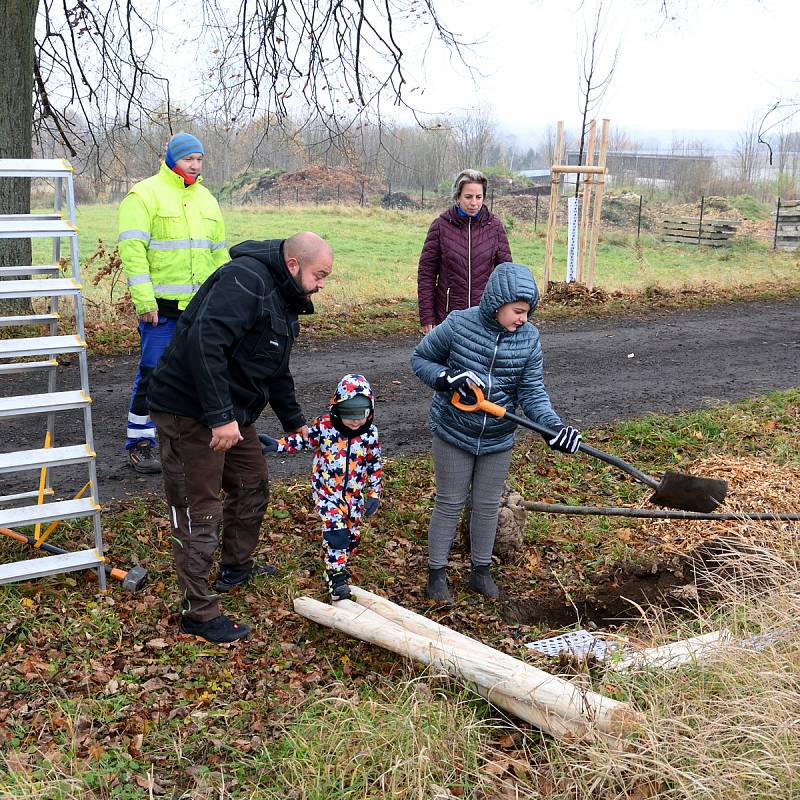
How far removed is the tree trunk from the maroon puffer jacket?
179 inches

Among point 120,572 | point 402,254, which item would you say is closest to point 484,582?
point 120,572

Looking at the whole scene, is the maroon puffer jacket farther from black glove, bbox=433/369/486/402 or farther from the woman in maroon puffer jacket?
black glove, bbox=433/369/486/402

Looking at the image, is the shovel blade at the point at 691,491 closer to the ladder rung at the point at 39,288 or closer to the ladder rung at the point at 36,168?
the ladder rung at the point at 39,288

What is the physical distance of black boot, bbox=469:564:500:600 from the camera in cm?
463

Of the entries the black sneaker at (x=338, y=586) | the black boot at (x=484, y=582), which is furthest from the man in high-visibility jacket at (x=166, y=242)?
the black boot at (x=484, y=582)

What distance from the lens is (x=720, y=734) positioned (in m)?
3.04

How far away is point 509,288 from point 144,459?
321cm

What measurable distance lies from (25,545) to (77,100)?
6.39 m

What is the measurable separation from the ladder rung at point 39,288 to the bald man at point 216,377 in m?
0.62

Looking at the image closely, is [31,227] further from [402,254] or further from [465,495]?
[402,254]

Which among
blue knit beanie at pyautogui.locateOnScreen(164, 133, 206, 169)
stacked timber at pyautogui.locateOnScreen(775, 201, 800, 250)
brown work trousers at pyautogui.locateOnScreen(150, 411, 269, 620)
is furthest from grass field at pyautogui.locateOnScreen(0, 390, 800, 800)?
stacked timber at pyautogui.locateOnScreen(775, 201, 800, 250)

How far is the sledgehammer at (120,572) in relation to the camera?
4.36m

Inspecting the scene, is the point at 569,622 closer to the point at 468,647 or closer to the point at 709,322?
the point at 468,647

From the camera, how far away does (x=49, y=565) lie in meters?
4.19
